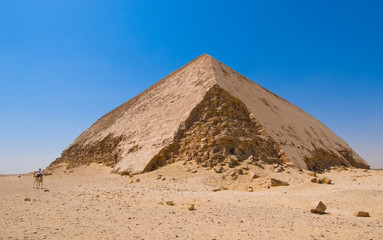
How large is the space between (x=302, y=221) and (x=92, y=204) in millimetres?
3696

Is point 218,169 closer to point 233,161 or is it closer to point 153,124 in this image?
point 233,161

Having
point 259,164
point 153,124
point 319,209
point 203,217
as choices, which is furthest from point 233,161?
point 153,124

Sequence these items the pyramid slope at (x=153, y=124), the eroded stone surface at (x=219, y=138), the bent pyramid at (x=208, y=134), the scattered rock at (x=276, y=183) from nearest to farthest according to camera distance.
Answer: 1. the scattered rock at (x=276, y=183)
2. the eroded stone surface at (x=219, y=138)
3. the bent pyramid at (x=208, y=134)
4. the pyramid slope at (x=153, y=124)

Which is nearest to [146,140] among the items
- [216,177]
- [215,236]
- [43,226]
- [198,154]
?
[198,154]

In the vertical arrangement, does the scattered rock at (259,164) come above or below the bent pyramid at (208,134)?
below

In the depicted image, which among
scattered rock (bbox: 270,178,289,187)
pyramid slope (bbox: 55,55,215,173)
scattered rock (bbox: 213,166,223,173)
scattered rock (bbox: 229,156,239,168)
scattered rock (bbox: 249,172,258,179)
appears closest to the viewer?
scattered rock (bbox: 270,178,289,187)

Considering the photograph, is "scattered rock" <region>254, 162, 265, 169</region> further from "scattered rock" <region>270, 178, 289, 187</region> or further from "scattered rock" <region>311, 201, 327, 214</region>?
"scattered rock" <region>311, 201, 327, 214</region>

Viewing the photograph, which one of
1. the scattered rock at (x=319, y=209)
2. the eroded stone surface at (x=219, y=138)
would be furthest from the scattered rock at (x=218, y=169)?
the scattered rock at (x=319, y=209)

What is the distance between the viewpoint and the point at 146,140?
11.2 meters

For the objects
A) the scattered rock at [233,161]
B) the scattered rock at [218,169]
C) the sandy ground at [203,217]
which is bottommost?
the sandy ground at [203,217]

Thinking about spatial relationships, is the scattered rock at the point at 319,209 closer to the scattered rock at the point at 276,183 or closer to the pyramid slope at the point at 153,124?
the scattered rock at the point at 276,183

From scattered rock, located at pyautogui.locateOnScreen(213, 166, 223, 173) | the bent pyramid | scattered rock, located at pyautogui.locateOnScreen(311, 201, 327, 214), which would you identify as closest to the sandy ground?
scattered rock, located at pyautogui.locateOnScreen(311, 201, 327, 214)

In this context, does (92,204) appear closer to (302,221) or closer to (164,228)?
Result: (164,228)

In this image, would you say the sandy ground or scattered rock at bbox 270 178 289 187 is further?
scattered rock at bbox 270 178 289 187
